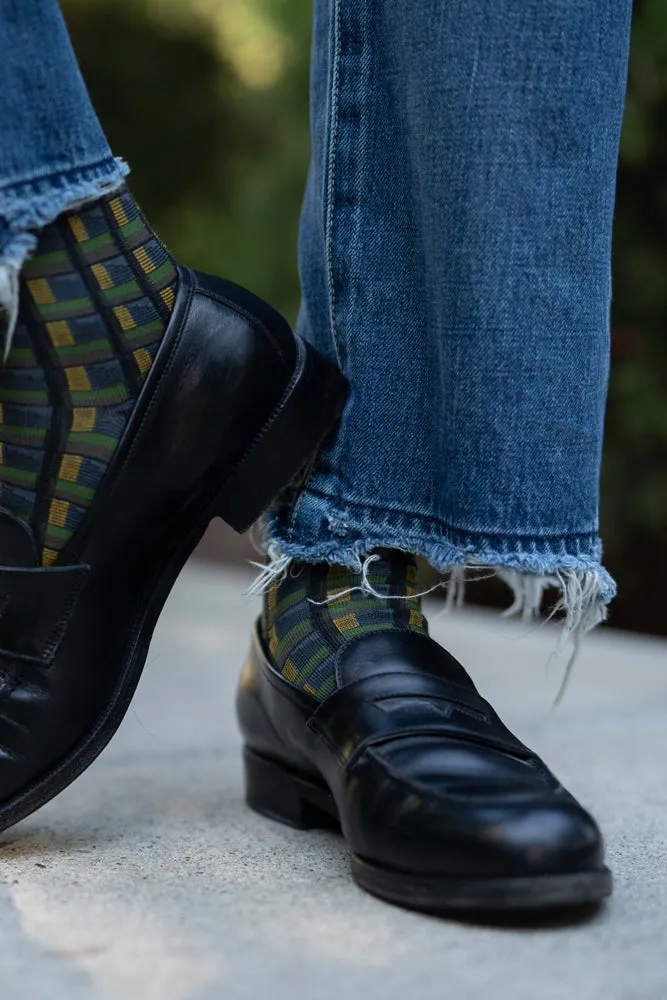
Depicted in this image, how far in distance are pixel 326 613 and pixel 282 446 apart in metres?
0.13

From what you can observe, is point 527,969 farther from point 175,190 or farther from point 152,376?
point 175,190

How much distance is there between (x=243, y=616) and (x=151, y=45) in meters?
2.78

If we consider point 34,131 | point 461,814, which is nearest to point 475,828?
point 461,814

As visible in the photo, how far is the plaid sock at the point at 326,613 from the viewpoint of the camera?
77cm

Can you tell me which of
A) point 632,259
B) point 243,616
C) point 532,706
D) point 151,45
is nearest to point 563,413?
point 532,706

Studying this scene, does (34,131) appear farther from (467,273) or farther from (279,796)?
(279,796)

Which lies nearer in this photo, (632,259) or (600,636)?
(600,636)

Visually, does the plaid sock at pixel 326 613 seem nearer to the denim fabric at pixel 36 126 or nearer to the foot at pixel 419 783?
the foot at pixel 419 783

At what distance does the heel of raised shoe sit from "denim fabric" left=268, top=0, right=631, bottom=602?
32mm

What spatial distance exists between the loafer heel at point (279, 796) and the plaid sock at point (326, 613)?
0.09 metres

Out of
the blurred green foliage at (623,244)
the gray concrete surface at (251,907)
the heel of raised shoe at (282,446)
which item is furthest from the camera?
the blurred green foliage at (623,244)

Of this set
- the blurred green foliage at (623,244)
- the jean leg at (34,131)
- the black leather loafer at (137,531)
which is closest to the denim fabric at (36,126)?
the jean leg at (34,131)

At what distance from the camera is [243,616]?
1.77m

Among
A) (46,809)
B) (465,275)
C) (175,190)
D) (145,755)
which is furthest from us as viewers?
(175,190)
